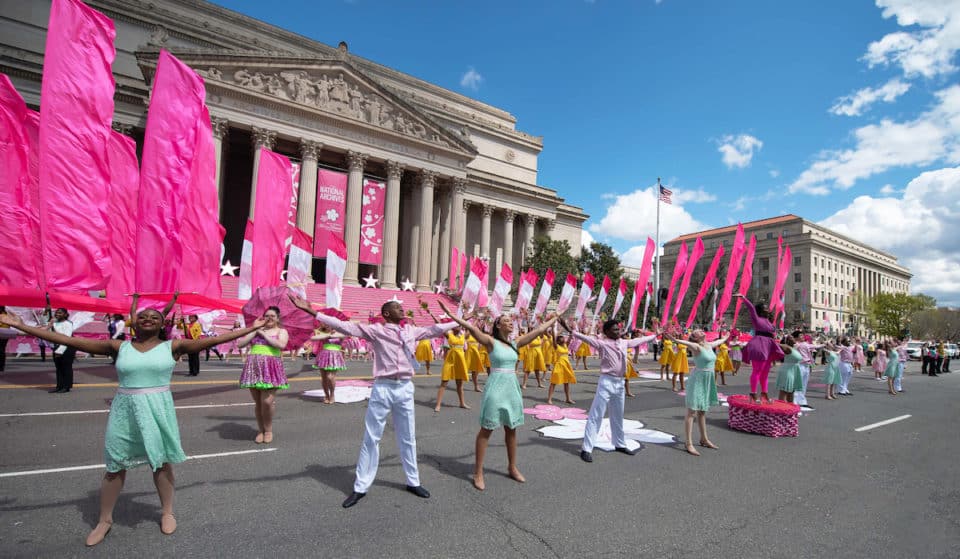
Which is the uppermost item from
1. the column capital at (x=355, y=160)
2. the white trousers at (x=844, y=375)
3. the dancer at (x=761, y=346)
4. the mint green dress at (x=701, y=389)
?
the column capital at (x=355, y=160)

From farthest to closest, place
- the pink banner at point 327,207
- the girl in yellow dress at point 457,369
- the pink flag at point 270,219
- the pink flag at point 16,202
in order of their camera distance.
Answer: the pink banner at point 327,207 < the girl in yellow dress at point 457,369 < the pink flag at point 270,219 < the pink flag at point 16,202

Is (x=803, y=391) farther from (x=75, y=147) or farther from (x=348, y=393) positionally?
(x=75, y=147)

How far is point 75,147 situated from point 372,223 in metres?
29.5

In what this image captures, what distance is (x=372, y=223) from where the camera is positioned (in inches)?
1331

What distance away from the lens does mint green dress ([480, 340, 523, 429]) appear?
523 cm

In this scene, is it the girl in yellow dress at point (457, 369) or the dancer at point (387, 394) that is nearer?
the dancer at point (387, 394)

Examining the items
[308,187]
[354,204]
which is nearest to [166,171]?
[308,187]

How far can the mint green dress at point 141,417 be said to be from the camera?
376 centimetres

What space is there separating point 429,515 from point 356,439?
3.03m

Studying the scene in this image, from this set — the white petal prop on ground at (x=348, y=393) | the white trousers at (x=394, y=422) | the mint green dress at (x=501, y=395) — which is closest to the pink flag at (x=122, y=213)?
the white trousers at (x=394, y=422)

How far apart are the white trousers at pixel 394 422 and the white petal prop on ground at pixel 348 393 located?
16.7ft

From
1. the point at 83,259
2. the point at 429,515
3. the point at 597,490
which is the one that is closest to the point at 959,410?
the point at 597,490

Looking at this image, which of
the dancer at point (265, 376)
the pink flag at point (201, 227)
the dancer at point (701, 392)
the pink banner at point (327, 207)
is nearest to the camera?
the pink flag at point (201, 227)

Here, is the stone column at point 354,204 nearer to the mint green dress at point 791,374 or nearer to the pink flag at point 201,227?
the pink flag at point 201,227
